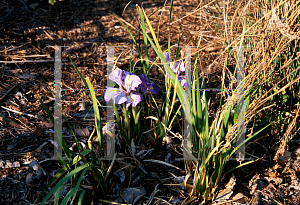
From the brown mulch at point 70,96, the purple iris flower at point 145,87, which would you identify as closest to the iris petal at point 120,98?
the purple iris flower at point 145,87

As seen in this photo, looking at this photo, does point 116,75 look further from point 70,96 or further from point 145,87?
point 70,96

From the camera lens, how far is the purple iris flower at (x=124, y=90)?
1298mm

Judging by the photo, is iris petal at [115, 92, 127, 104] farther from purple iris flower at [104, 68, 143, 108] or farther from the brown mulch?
the brown mulch

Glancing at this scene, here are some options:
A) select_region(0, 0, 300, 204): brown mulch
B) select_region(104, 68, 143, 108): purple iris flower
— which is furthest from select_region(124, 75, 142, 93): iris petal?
select_region(0, 0, 300, 204): brown mulch

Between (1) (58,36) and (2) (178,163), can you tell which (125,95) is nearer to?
(2) (178,163)

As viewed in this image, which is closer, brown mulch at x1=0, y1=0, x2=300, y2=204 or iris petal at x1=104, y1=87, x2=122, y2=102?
iris petal at x1=104, y1=87, x2=122, y2=102

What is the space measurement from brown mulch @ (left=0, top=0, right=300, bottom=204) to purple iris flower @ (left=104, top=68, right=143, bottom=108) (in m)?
0.27

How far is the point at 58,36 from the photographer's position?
98.6 inches

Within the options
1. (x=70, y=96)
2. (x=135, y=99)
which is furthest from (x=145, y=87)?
(x=70, y=96)

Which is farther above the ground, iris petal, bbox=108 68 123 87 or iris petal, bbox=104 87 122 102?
iris petal, bbox=108 68 123 87

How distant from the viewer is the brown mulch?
144 cm

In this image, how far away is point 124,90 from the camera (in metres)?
1.35

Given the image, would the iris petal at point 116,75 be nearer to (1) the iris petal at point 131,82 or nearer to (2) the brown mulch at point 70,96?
(1) the iris petal at point 131,82

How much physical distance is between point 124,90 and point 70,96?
0.76m
